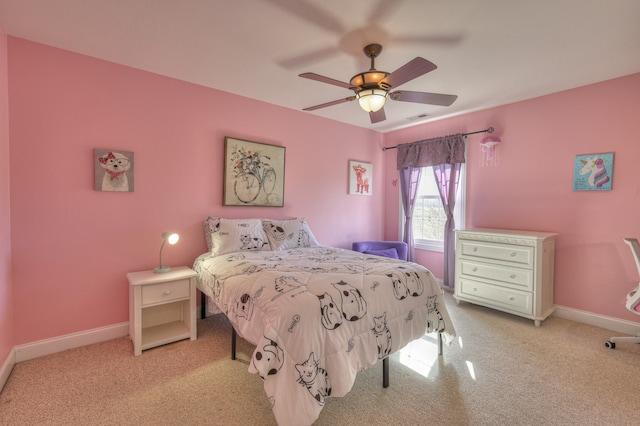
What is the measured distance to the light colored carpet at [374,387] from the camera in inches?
66.3

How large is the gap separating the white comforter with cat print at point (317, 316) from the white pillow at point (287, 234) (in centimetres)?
65

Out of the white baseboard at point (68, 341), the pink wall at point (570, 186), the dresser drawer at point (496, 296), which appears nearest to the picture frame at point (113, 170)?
the white baseboard at point (68, 341)

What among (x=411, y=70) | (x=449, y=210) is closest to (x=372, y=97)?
(x=411, y=70)

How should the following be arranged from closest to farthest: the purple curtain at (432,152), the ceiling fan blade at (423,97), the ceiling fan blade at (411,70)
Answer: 1. the ceiling fan blade at (411,70)
2. the ceiling fan blade at (423,97)
3. the purple curtain at (432,152)

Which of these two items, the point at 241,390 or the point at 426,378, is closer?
the point at 241,390

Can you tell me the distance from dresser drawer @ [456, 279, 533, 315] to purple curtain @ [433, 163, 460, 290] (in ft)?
1.70

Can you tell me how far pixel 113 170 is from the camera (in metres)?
2.60

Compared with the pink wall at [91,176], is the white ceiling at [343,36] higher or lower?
higher

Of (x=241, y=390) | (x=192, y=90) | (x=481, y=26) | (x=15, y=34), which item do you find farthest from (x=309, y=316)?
(x=15, y=34)

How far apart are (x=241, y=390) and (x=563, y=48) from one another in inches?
141

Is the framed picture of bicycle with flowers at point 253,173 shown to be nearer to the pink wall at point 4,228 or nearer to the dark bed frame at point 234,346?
the dark bed frame at point 234,346

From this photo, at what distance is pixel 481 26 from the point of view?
2020 millimetres

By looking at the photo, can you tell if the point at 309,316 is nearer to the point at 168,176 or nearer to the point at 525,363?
the point at 525,363

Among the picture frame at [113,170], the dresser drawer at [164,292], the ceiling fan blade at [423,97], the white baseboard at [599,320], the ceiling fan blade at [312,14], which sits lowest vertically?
the white baseboard at [599,320]
